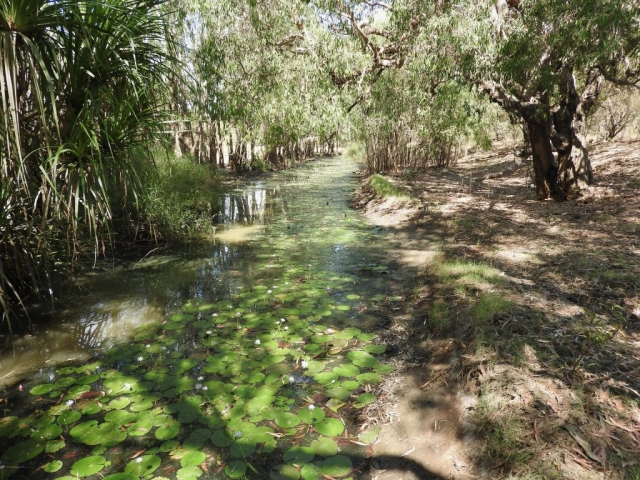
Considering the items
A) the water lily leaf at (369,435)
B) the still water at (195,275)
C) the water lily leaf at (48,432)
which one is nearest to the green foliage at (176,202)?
the still water at (195,275)

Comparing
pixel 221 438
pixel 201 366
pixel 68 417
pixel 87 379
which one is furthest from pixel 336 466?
pixel 87 379

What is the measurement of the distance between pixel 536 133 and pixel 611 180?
269cm

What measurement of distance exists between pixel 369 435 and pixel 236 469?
34.7 inches

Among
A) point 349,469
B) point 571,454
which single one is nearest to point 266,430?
point 349,469

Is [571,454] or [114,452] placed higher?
[571,454]

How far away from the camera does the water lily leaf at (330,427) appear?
2564 mm

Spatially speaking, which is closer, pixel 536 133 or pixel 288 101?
pixel 536 133

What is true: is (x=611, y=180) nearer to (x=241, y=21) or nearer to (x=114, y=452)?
(x=241, y=21)

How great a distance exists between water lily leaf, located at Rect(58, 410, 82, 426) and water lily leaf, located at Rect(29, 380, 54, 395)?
0.42 meters

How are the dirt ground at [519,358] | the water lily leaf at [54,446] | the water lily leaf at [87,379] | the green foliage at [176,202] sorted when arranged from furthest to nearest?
the green foliage at [176,202]
the water lily leaf at [87,379]
the water lily leaf at [54,446]
the dirt ground at [519,358]

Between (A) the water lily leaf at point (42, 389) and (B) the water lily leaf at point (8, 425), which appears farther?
(A) the water lily leaf at point (42, 389)

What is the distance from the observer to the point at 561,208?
7.71 meters

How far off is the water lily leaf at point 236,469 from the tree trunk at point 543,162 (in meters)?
8.60

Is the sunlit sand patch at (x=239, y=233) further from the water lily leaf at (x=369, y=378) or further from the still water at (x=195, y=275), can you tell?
the water lily leaf at (x=369, y=378)
